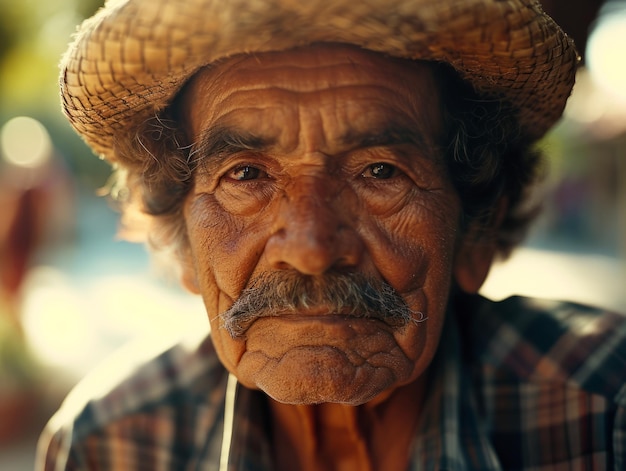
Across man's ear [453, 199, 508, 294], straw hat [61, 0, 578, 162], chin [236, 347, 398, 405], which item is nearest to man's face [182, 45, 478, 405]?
chin [236, 347, 398, 405]

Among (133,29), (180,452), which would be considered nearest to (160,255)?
(180,452)

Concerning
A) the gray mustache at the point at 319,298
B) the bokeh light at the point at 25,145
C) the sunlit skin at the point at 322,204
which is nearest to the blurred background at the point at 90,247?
the bokeh light at the point at 25,145

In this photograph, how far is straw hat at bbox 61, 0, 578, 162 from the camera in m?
1.30

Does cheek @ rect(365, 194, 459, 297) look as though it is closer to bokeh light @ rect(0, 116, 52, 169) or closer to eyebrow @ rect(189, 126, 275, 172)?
eyebrow @ rect(189, 126, 275, 172)

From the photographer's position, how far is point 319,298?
1.53 m

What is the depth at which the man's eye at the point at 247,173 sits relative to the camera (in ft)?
5.42

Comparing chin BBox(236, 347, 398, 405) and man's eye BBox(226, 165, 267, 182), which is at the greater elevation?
man's eye BBox(226, 165, 267, 182)

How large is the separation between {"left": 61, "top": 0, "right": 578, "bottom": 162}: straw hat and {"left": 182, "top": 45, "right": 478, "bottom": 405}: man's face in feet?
0.34

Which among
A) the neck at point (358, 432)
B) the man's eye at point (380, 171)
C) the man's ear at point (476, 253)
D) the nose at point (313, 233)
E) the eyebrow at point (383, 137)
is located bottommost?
the neck at point (358, 432)

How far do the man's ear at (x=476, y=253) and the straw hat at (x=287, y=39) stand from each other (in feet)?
1.61

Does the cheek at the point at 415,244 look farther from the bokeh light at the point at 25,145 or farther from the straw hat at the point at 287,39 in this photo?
the bokeh light at the point at 25,145

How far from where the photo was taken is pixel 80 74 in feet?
4.91

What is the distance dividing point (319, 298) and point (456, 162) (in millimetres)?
586

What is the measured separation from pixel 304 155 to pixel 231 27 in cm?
38
